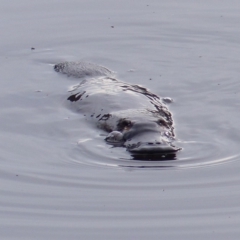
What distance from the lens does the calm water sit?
651cm

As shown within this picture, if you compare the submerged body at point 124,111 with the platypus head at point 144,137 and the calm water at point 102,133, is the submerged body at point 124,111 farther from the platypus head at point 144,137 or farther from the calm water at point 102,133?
the calm water at point 102,133

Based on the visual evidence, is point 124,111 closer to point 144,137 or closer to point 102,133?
point 102,133

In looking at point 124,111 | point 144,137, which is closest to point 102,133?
point 124,111

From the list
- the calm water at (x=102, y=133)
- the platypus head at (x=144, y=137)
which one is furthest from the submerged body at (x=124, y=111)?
the calm water at (x=102, y=133)

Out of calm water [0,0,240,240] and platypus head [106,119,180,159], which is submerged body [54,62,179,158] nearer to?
platypus head [106,119,180,159]

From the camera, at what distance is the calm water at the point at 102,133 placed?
6508 millimetres

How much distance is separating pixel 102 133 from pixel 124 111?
388 millimetres

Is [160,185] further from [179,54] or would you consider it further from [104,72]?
[179,54]

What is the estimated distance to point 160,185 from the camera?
281 inches

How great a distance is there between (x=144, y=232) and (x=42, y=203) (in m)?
1.06

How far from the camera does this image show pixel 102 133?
28.4ft

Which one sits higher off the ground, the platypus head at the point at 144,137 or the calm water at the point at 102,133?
the platypus head at the point at 144,137

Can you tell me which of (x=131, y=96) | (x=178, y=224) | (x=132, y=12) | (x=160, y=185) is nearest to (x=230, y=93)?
(x=131, y=96)

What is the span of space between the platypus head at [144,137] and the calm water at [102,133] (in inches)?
6.0
